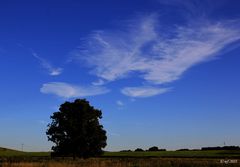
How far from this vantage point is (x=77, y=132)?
2785 inches

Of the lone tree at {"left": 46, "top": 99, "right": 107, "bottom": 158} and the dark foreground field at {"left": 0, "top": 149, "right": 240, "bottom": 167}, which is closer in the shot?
the dark foreground field at {"left": 0, "top": 149, "right": 240, "bottom": 167}

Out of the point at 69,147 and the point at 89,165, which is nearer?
A: the point at 89,165

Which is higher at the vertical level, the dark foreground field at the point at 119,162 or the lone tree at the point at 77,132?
the lone tree at the point at 77,132

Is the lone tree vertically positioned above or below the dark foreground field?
above

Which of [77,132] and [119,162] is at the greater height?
[77,132]

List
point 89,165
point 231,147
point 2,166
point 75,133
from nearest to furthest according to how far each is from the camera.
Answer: point 2,166
point 89,165
point 75,133
point 231,147

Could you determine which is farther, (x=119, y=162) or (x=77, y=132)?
(x=77, y=132)

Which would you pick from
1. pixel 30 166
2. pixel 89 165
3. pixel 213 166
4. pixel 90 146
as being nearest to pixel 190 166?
pixel 213 166

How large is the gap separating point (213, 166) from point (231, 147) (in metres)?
95.2

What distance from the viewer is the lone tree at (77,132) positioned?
232 ft

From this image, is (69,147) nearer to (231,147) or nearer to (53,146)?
(53,146)

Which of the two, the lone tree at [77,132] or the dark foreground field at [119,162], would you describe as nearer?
the dark foreground field at [119,162]

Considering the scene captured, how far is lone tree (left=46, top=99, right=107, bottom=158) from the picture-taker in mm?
70688

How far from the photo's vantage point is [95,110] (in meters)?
72.6
